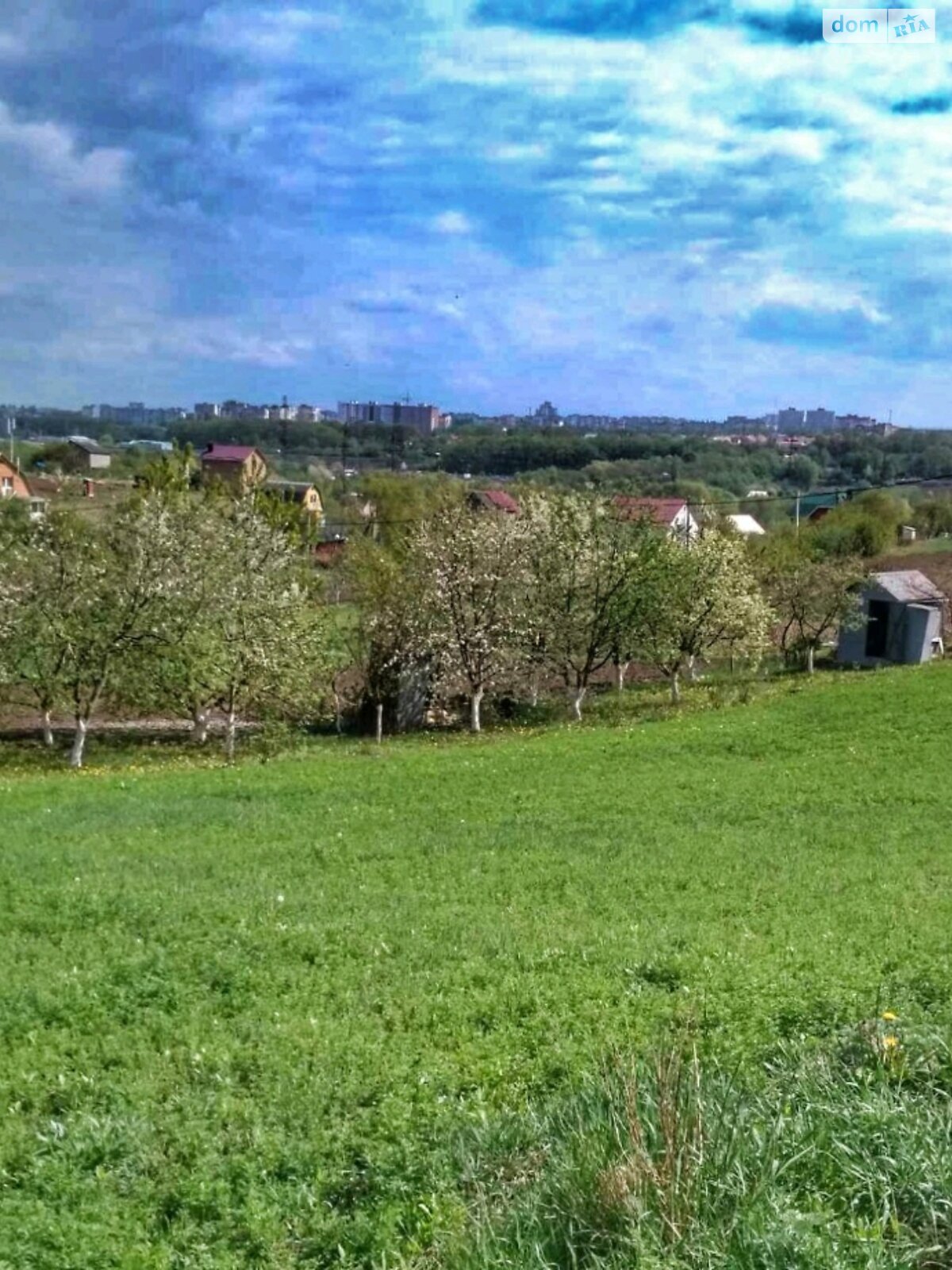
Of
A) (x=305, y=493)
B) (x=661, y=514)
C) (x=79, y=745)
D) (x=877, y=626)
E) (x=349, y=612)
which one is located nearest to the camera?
(x=79, y=745)

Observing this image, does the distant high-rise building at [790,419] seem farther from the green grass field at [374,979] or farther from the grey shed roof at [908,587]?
the green grass field at [374,979]

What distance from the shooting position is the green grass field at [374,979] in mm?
4184

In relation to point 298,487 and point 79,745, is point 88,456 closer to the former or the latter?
point 298,487

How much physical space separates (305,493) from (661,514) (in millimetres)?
31516

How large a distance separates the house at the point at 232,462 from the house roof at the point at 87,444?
501 inches

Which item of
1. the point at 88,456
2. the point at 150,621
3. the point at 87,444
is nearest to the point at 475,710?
the point at 150,621

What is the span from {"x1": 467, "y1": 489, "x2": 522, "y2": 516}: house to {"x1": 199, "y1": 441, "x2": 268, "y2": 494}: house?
16534 mm

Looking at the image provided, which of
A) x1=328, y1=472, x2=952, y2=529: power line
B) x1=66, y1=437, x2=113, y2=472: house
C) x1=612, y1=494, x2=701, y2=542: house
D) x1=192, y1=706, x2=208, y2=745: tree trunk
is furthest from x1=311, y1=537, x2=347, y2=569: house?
x1=66, y1=437, x2=113, y2=472: house

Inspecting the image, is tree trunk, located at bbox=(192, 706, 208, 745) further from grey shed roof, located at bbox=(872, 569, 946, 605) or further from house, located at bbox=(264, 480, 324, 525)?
house, located at bbox=(264, 480, 324, 525)

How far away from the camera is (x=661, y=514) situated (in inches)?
1155

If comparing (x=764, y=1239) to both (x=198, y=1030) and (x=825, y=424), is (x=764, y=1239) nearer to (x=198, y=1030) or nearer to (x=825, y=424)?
(x=198, y=1030)

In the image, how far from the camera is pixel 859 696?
879 inches

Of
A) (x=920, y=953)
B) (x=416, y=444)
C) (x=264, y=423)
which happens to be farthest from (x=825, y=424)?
(x=920, y=953)

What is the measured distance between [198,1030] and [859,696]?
19131 mm
